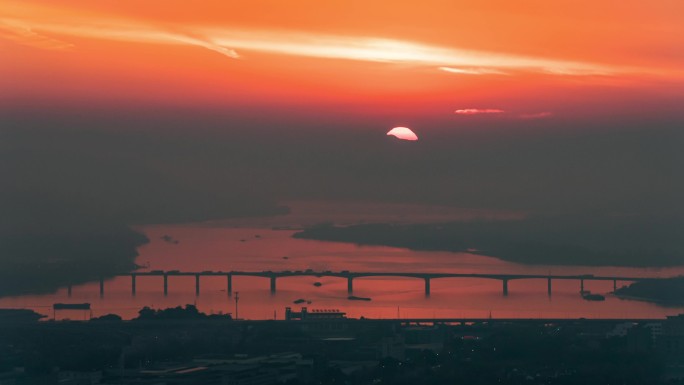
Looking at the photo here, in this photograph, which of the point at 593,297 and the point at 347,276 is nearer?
the point at 593,297

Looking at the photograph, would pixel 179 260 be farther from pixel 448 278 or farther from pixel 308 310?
pixel 308 310

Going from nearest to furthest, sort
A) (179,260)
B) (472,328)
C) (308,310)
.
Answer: (472,328) < (308,310) < (179,260)

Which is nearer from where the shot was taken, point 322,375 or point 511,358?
point 322,375

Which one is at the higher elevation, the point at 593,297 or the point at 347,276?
the point at 347,276

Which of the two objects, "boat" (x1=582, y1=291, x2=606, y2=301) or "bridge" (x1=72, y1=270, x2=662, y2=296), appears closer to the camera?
"boat" (x1=582, y1=291, x2=606, y2=301)

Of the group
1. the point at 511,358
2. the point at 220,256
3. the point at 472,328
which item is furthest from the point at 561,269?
the point at 511,358

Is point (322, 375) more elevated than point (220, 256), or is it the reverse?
point (220, 256)

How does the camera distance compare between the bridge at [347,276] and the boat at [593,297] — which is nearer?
the boat at [593,297]

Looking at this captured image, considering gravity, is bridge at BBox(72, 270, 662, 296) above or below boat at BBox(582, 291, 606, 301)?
above

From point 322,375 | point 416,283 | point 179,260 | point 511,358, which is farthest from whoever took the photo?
point 179,260

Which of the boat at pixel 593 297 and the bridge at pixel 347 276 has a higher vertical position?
the bridge at pixel 347 276
